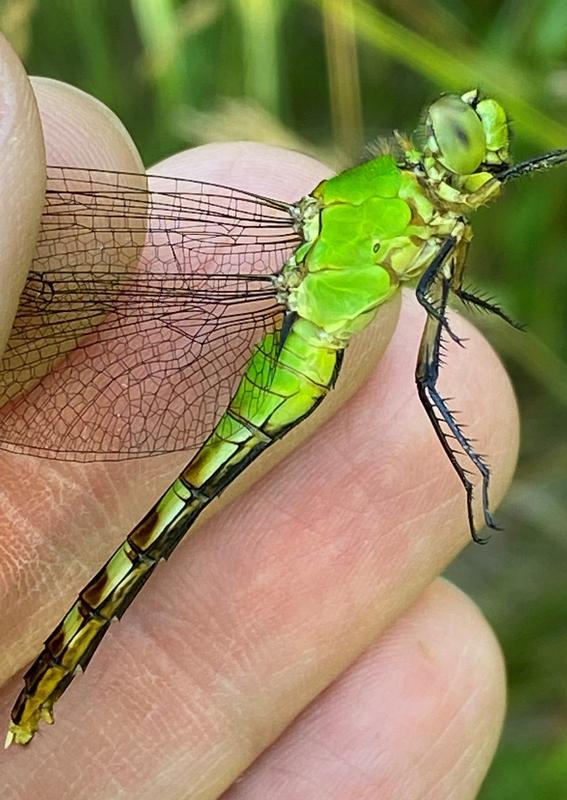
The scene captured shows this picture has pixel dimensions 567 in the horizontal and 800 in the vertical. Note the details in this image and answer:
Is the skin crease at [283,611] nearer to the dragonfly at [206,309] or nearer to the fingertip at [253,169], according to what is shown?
the fingertip at [253,169]

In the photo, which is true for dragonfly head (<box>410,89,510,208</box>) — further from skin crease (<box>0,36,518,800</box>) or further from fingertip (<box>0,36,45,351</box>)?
fingertip (<box>0,36,45,351</box>)

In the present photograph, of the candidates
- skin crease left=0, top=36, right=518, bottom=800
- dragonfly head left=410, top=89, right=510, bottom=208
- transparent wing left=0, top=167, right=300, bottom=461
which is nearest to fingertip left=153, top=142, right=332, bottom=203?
skin crease left=0, top=36, right=518, bottom=800

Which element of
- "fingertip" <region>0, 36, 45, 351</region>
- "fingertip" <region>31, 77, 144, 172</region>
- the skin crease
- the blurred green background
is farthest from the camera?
the blurred green background

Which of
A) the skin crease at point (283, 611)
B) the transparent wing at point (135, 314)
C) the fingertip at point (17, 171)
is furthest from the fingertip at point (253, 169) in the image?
the fingertip at point (17, 171)

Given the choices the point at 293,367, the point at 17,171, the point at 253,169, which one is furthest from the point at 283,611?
the point at 17,171

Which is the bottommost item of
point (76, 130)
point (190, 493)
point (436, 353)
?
point (190, 493)

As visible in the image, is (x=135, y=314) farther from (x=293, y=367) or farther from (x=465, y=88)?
(x=465, y=88)

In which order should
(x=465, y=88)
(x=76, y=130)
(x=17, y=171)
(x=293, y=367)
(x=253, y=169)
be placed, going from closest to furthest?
(x=17, y=171)
(x=76, y=130)
(x=293, y=367)
(x=253, y=169)
(x=465, y=88)
